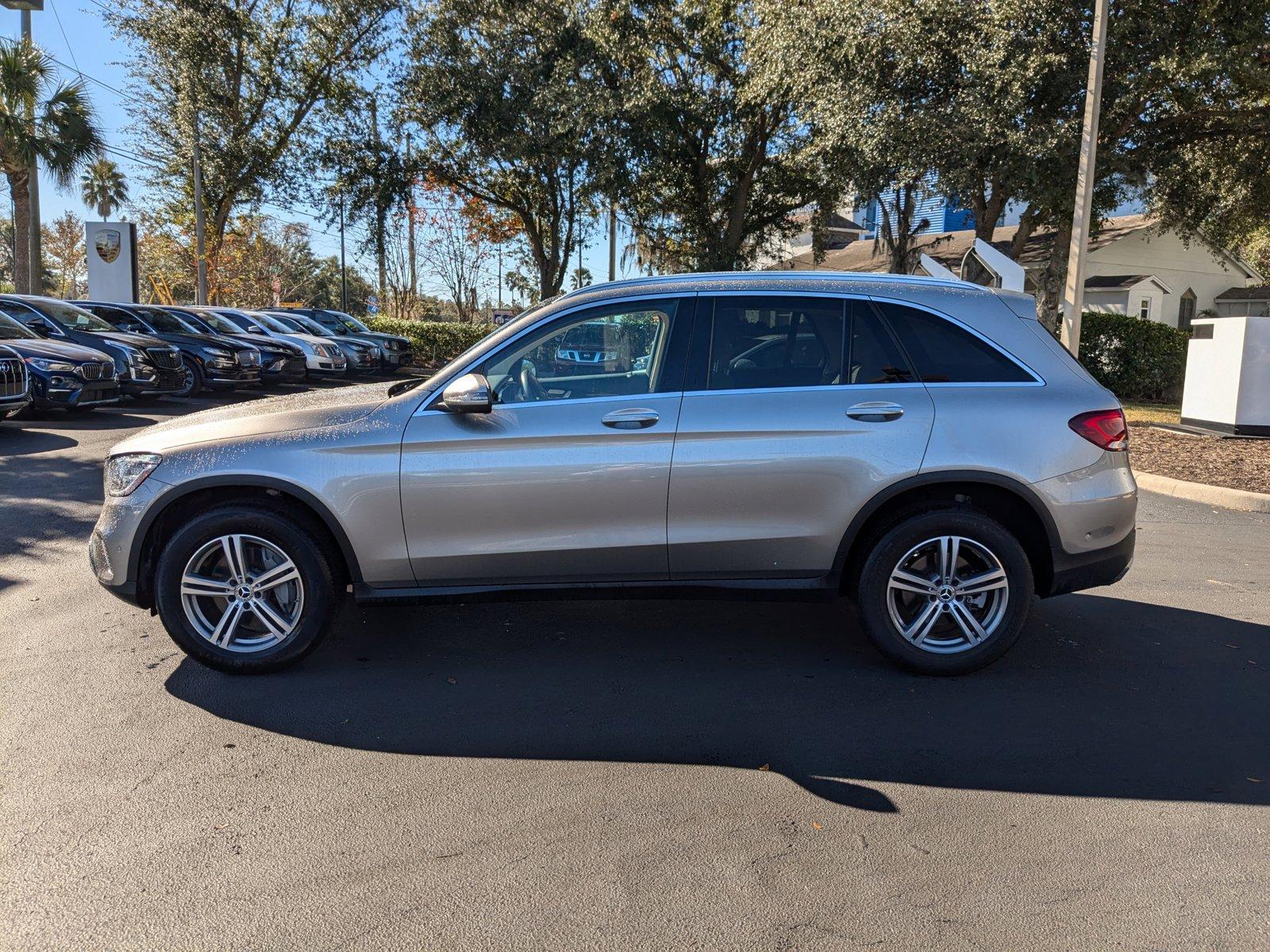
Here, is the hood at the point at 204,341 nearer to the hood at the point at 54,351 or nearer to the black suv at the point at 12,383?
the hood at the point at 54,351

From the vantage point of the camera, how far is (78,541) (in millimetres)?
6906

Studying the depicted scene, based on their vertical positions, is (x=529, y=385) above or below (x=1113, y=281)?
below

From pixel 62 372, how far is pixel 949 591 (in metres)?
12.0

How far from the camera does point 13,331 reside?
1334 cm

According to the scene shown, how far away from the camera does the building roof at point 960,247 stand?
29.8m

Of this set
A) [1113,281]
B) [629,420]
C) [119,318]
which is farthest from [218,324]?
[1113,281]

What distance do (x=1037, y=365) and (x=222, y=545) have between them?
3.79 m

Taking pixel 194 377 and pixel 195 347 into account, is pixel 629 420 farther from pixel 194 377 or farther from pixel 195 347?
pixel 195 347

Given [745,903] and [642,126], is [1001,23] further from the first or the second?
[745,903]

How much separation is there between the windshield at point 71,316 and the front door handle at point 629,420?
521 inches

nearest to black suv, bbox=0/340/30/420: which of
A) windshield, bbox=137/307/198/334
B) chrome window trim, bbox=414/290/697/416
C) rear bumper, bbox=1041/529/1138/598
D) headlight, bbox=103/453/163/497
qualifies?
windshield, bbox=137/307/198/334

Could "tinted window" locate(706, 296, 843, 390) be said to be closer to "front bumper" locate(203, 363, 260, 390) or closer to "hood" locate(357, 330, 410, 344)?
"front bumper" locate(203, 363, 260, 390)

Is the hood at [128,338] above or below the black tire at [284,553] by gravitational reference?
above

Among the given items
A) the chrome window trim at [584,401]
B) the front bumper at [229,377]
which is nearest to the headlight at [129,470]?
the chrome window trim at [584,401]
